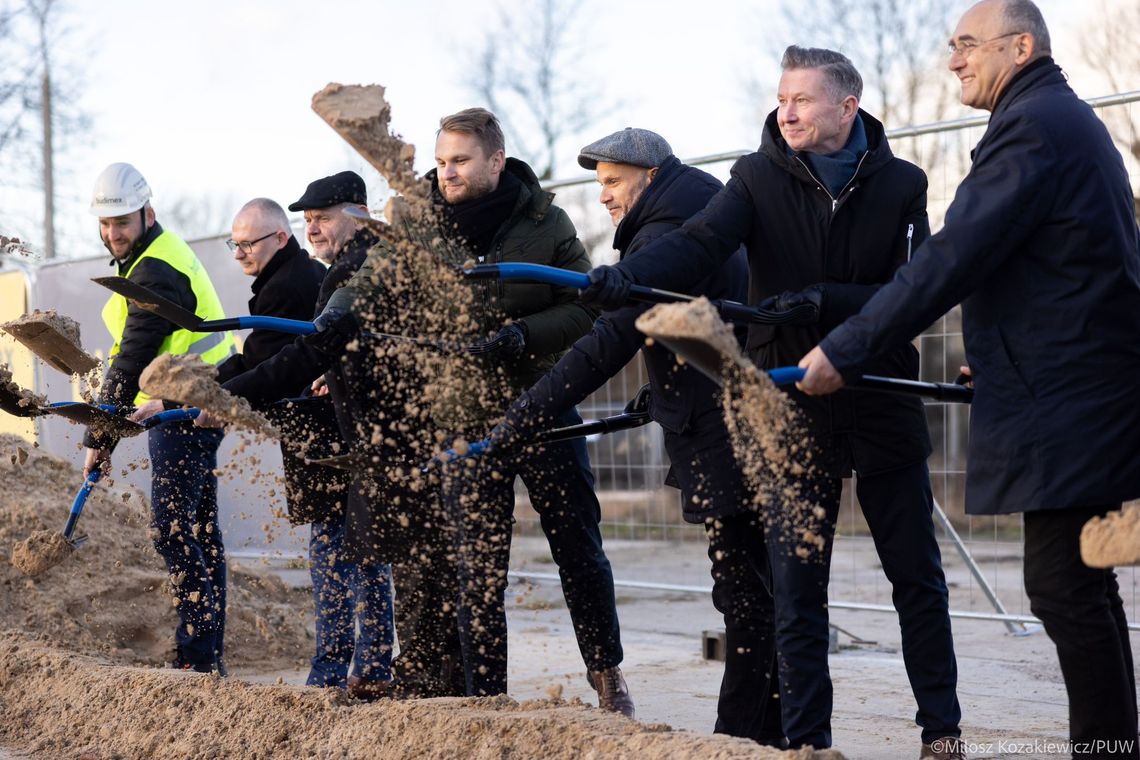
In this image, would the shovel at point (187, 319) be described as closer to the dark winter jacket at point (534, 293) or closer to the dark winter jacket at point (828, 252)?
the dark winter jacket at point (534, 293)

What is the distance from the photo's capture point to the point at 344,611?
5.04 metres

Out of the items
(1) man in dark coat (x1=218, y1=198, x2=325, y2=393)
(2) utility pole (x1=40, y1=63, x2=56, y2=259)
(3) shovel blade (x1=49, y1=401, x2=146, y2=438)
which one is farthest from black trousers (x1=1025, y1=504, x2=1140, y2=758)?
(2) utility pole (x1=40, y1=63, x2=56, y2=259)

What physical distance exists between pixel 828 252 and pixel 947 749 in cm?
140

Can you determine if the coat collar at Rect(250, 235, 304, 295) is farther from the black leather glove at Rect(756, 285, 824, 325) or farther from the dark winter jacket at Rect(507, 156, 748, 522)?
the black leather glove at Rect(756, 285, 824, 325)

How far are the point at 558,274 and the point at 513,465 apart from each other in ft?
3.00

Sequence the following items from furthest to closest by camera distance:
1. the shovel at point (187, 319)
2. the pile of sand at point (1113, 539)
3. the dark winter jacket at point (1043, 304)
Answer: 1. the shovel at point (187, 319)
2. the dark winter jacket at point (1043, 304)
3. the pile of sand at point (1113, 539)

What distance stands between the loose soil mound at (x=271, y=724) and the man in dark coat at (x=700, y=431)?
0.51m

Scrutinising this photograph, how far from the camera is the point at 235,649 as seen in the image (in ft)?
20.6

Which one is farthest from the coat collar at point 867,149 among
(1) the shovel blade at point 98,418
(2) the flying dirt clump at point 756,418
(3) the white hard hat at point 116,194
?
(3) the white hard hat at point 116,194

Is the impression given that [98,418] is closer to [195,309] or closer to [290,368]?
[195,309]

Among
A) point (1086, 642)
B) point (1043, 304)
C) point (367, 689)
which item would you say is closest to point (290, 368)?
point (367, 689)

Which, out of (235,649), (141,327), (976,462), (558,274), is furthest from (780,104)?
(235,649)

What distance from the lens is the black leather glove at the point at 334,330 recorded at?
4.38 metres

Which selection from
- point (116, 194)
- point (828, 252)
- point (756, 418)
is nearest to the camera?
point (756, 418)
